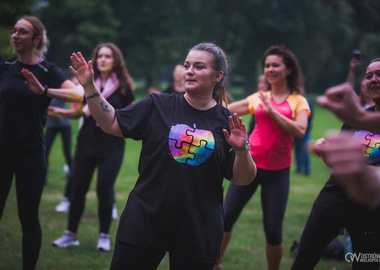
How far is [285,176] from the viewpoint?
4.67 meters

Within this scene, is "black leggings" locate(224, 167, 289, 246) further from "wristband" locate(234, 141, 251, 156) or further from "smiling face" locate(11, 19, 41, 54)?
"smiling face" locate(11, 19, 41, 54)

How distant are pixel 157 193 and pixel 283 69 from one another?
8.72 feet

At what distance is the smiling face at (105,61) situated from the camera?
570cm

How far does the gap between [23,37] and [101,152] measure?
1809 mm

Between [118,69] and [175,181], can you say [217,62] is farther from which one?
[118,69]

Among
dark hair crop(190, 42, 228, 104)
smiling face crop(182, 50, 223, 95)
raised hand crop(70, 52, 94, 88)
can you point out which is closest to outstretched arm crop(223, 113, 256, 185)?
smiling face crop(182, 50, 223, 95)

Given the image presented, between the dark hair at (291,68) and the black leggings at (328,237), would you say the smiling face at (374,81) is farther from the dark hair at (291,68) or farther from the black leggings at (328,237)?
the dark hair at (291,68)

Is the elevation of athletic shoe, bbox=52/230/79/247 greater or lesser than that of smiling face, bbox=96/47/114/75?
lesser

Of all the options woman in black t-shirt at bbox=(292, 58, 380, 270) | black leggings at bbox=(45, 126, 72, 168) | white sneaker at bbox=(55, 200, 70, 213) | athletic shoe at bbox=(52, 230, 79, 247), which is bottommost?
white sneaker at bbox=(55, 200, 70, 213)

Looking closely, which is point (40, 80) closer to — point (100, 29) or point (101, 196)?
point (101, 196)

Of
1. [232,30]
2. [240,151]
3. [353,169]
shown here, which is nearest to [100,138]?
[240,151]

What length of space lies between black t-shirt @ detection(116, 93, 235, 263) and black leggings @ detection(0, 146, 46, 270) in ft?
4.61

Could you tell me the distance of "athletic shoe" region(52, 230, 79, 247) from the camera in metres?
5.52

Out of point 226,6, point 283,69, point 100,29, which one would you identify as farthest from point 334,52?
point 283,69
